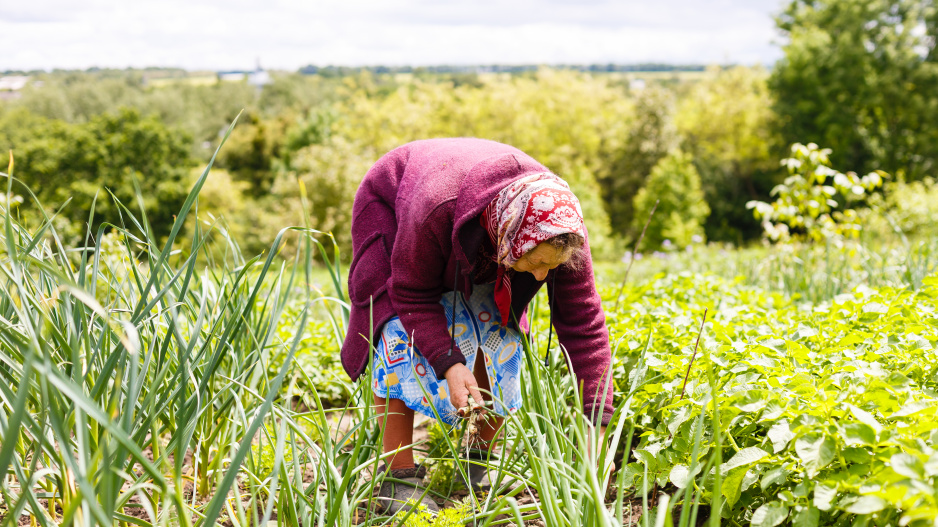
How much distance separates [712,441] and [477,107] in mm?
28939

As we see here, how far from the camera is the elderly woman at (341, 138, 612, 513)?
1591mm

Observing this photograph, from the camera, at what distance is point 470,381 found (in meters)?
1.77

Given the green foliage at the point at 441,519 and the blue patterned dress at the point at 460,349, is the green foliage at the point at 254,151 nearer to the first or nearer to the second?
the blue patterned dress at the point at 460,349

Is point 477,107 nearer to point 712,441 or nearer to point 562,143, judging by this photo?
point 562,143

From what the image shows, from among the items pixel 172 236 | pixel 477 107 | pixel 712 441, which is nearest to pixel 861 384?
pixel 712 441

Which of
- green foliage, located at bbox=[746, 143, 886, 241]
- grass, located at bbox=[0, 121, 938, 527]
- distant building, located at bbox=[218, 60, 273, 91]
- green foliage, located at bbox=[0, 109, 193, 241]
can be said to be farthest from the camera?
distant building, located at bbox=[218, 60, 273, 91]

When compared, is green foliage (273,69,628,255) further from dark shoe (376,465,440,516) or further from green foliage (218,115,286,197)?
dark shoe (376,465,440,516)

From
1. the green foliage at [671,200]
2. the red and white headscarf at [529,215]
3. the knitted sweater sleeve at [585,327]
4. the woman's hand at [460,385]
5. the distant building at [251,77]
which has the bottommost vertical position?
the green foliage at [671,200]

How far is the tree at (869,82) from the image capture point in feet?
74.7

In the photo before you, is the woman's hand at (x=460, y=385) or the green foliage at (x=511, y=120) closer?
the woman's hand at (x=460, y=385)

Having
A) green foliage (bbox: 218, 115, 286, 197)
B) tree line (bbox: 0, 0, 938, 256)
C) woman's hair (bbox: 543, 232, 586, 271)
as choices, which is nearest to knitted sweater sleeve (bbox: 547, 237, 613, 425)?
woman's hair (bbox: 543, 232, 586, 271)

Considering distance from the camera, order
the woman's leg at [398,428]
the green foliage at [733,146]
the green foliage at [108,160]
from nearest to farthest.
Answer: the woman's leg at [398,428]
the green foliage at [108,160]
the green foliage at [733,146]

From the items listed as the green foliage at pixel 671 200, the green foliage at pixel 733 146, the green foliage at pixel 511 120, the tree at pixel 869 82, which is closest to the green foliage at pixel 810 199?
the green foliage at pixel 671 200

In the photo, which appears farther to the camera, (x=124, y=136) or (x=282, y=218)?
(x=124, y=136)
